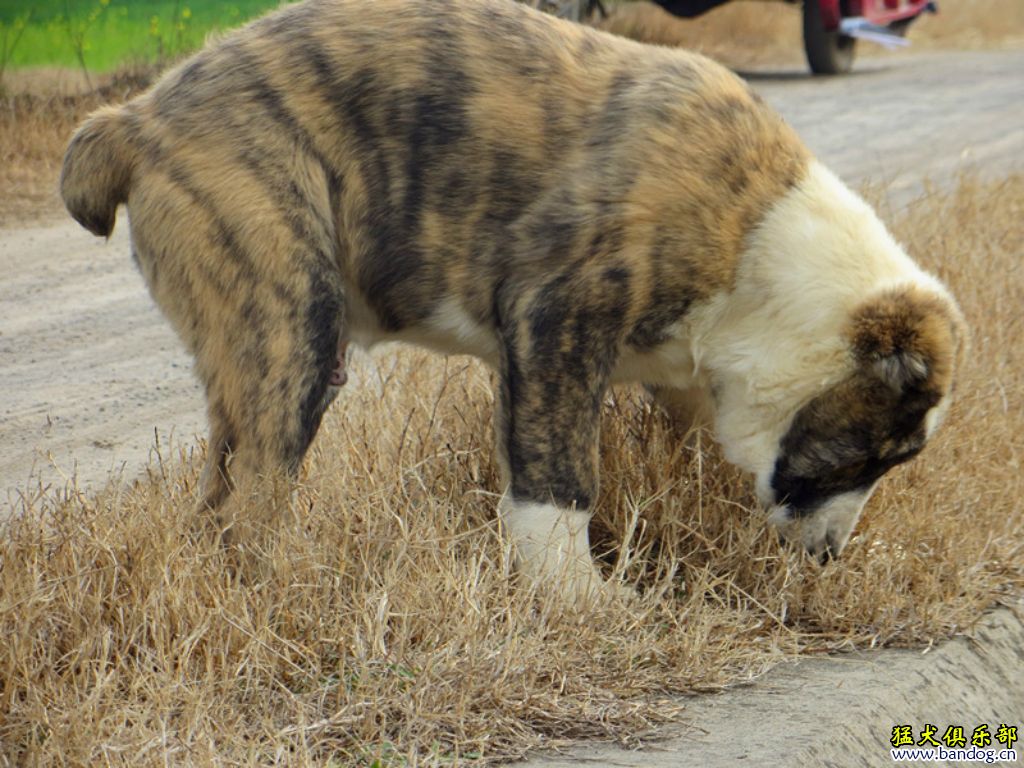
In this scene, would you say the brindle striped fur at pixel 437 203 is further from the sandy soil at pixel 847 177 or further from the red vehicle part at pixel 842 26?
the red vehicle part at pixel 842 26

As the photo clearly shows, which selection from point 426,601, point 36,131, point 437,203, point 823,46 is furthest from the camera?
point 823,46

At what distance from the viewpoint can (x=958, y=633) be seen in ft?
14.7

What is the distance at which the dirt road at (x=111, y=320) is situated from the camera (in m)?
5.73

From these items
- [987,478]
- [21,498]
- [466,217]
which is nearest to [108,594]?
[21,498]

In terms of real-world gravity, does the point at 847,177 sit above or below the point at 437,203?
below

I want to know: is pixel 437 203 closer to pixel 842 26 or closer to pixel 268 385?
pixel 268 385

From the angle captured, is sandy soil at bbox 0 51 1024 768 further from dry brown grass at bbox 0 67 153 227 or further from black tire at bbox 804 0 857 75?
black tire at bbox 804 0 857 75

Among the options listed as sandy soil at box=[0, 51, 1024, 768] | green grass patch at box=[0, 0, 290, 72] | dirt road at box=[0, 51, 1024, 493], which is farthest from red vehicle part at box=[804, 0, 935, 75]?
green grass patch at box=[0, 0, 290, 72]

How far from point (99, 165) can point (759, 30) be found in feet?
44.4

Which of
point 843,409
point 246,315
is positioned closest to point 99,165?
point 246,315

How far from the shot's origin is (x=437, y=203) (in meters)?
4.36

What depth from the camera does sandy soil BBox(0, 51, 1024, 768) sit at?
Answer: 12.5 ft

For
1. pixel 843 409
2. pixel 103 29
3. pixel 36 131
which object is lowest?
pixel 36 131

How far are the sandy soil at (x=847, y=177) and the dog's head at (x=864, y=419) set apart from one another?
1.40ft
